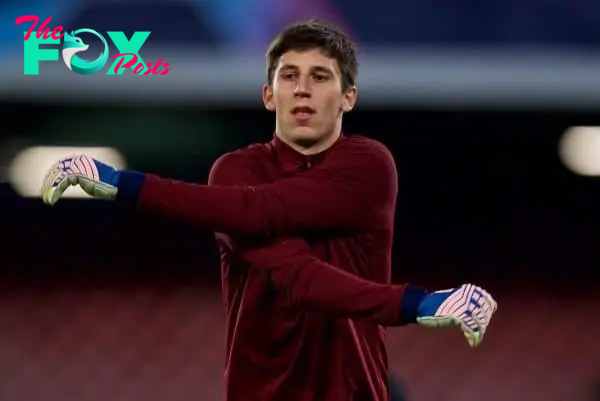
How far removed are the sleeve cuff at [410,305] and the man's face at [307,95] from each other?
19 centimetres

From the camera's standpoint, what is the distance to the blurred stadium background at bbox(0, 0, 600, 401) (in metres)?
1.83

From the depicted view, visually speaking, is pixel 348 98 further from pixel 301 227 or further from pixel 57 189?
pixel 57 189

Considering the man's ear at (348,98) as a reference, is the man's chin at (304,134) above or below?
below

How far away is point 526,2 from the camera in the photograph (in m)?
1.83

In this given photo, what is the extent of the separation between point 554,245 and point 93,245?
3.00ft

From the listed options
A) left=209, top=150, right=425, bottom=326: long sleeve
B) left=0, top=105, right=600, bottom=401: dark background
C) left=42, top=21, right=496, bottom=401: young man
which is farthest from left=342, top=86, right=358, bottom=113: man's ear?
left=0, top=105, right=600, bottom=401: dark background

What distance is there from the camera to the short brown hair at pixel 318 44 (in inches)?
43.4

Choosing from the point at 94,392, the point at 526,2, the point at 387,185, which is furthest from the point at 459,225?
the point at 387,185

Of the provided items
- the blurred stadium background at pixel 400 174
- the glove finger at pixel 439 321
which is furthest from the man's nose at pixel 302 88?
the blurred stadium background at pixel 400 174

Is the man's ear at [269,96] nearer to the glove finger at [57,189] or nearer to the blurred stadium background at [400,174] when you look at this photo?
the glove finger at [57,189]

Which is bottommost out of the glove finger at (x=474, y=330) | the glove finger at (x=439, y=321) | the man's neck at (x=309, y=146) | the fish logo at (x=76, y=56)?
the glove finger at (x=474, y=330)

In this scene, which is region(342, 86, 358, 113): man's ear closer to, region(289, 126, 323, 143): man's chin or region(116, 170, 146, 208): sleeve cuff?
region(289, 126, 323, 143): man's chin

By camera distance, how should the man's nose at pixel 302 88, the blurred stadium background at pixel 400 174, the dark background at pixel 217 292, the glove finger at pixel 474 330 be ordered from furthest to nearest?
the dark background at pixel 217 292 → the blurred stadium background at pixel 400 174 → the man's nose at pixel 302 88 → the glove finger at pixel 474 330

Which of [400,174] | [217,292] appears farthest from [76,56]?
[217,292]
